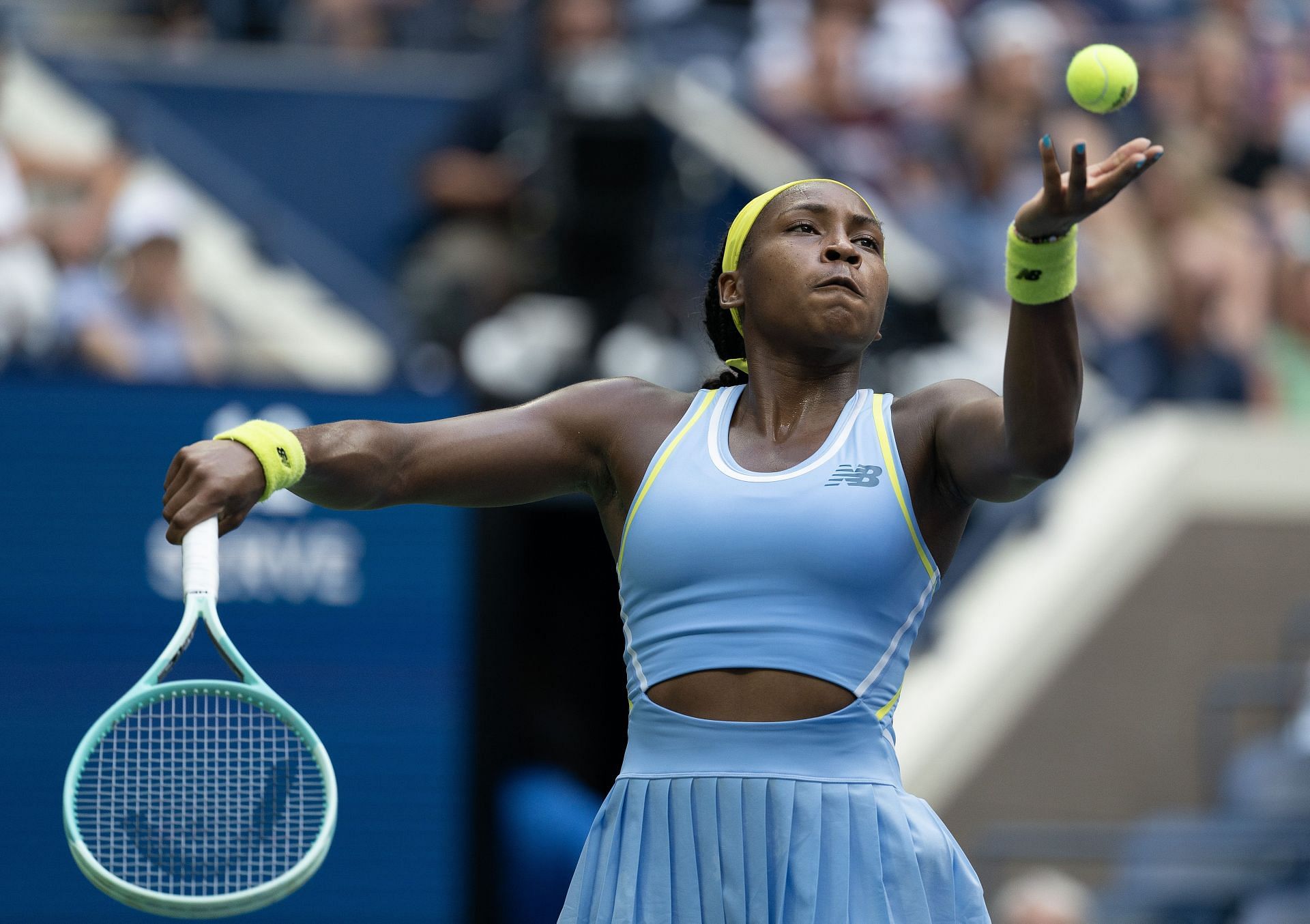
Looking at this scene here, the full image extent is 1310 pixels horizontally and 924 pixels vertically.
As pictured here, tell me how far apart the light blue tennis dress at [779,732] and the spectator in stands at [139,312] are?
15.5 feet

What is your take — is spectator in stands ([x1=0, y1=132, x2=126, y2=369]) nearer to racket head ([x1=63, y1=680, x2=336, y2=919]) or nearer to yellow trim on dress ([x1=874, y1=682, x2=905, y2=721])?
racket head ([x1=63, y1=680, x2=336, y2=919])

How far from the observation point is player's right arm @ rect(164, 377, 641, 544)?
3.37 meters

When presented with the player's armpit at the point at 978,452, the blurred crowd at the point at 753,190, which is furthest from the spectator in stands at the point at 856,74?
the player's armpit at the point at 978,452

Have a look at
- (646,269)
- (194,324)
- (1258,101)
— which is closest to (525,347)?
(646,269)

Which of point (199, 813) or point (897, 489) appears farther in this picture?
point (199, 813)

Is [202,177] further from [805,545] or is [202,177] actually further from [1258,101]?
[805,545]

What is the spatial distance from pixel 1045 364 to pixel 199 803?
1702mm

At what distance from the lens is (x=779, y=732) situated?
10.3 ft

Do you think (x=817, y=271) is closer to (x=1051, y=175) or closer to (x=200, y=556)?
(x=1051, y=175)

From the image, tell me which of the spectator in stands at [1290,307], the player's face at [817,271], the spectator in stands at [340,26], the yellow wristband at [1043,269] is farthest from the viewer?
the spectator in stands at [340,26]

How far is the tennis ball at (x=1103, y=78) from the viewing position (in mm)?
3127

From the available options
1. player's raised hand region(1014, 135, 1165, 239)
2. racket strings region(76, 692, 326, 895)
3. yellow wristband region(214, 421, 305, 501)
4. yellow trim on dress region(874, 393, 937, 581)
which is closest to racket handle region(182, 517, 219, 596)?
yellow wristband region(214, 421, 305, 501)

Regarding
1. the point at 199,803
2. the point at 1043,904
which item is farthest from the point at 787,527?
the point at 1043,904

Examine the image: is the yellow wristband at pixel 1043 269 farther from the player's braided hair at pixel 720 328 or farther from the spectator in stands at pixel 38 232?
the spectator in stands at pixel 38 232
